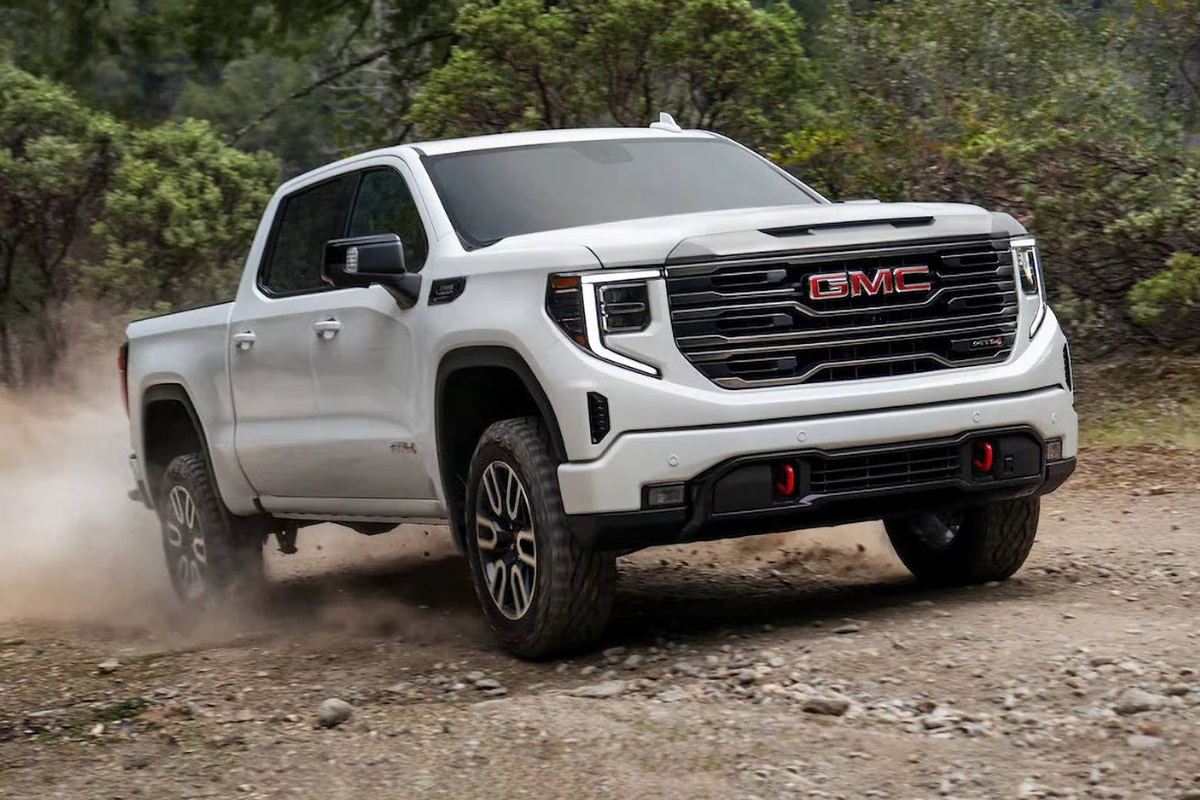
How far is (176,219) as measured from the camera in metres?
17.7

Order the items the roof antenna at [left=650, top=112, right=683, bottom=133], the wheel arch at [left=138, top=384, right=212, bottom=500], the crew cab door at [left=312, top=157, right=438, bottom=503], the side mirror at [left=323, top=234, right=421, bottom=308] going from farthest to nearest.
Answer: the wheel arch at [left=138, top=384, right=212, bottom=500]
the roof antenna at [left=650, top=112, right=683, bottom=133]
the crew cab door at [left=312, top=157, right=438, bottom=503]
the side mirror at [left=323, top=234, right=421, bottom=308]

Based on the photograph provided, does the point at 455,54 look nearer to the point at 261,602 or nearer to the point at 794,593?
the point at 261,602

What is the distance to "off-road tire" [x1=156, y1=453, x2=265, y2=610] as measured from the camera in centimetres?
866

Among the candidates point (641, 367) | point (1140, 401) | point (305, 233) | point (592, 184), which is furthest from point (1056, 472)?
point (1140, 401)

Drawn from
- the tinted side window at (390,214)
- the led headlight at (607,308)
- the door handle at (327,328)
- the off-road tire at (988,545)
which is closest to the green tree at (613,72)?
the tinted side window at (390,214)

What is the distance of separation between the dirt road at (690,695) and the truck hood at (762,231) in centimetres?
132

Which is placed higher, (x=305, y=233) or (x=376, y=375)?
(x=305, y=233)

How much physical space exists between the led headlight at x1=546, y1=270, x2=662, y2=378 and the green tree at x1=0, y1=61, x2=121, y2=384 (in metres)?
12.7

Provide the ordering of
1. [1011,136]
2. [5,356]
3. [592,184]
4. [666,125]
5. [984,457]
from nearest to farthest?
[984,457]
[592,184]
[666,125]
[1011,136]
[5,356]

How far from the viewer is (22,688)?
22.4 ft

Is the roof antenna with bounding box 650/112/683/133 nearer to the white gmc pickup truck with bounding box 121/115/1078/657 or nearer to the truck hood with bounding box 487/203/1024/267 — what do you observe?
the white gmc pickup truck with bounding box 121/115/1078/657

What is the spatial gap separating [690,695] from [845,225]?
1678 millimetres

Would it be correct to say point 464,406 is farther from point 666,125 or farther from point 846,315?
point 666,125

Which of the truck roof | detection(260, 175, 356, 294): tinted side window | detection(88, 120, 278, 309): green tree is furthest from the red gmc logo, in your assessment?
detection(88, 120, 278, 309): green tree
